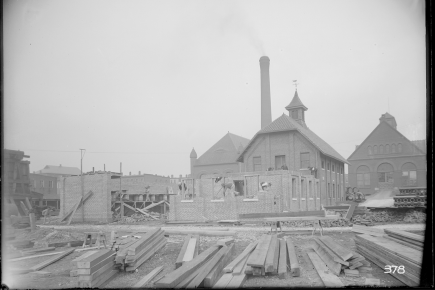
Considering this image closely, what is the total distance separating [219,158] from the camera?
52000 millimetres

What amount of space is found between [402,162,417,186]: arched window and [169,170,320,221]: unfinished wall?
2191 centimetres

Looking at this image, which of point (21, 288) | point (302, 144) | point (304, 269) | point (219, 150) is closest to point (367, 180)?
point (302, 144)

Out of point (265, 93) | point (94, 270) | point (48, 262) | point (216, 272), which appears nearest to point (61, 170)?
point (265, 93)

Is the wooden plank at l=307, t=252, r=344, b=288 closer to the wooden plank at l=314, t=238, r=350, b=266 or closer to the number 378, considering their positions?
the wooden plank at l=314, t=238, r=350, b=266

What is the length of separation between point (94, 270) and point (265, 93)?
1276 inches

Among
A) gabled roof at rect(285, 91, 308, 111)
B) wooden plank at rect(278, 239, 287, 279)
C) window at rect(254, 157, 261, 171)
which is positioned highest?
gabled roof at rect(285, 91, 308, 111)

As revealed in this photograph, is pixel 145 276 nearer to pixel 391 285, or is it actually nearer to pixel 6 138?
pixel 6 138

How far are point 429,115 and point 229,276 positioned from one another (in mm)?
5028

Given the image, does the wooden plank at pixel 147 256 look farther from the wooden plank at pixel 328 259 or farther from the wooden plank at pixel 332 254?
the wooden plank at pixel 332 254

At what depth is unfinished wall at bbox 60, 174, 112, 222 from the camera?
27.4 metres

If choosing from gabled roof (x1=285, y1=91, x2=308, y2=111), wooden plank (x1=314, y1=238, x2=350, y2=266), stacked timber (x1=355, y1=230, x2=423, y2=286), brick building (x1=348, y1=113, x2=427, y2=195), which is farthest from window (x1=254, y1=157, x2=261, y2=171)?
stacked timber (x1=355, y1=230, x2=423, y2=286)

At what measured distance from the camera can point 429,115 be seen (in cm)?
636

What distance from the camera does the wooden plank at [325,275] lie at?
7047 mm

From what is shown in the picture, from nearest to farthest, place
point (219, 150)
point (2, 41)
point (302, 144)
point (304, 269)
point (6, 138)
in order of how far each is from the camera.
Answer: point (2, 41), point (6, 138), point (304, 269), point (302, 144), point (219, 150)
